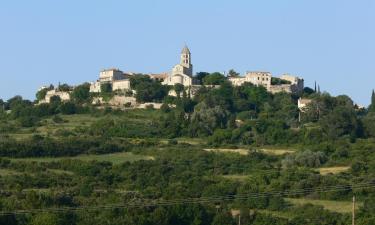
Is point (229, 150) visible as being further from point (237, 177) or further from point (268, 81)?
point (268, 81)

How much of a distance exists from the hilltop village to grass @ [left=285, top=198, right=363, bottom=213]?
35.8 m

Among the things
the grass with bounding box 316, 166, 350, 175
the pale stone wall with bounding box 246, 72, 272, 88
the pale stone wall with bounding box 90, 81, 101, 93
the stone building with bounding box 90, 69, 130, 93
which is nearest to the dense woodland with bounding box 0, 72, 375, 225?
the grass with bounding box 316, 166, 350, 175

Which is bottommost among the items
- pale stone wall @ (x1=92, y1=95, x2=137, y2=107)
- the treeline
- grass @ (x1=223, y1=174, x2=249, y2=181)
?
grass @ (x1=223, y1=174, x2=249, y2=181)

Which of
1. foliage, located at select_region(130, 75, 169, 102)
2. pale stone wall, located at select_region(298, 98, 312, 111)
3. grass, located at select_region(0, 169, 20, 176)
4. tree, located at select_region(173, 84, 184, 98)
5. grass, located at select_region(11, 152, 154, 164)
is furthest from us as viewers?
tree, located at select_region(173, 84, 184, 98)

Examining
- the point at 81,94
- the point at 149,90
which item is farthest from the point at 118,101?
the point at 81,94

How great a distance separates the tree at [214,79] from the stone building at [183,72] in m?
1.16

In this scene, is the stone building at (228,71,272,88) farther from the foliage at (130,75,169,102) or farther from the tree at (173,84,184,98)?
the foliage at (130,75,169,102)

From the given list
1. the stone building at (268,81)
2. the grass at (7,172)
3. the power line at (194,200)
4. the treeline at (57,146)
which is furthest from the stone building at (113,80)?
the power line at (194,200)

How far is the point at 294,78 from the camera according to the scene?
3524 inches

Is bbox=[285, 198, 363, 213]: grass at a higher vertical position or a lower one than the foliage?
lower

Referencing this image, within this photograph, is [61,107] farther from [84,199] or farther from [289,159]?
[84,199]

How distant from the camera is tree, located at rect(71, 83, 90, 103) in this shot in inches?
3314

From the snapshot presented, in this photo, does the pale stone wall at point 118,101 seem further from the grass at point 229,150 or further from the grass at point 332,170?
the grass at point 332,170

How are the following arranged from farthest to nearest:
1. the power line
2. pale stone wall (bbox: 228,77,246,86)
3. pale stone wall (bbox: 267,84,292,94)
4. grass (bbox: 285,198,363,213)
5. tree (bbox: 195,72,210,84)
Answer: tree (bbox: 195,72,210,84) → pale stone wall (bbox: 228,77,246,86) → pale stone wall (bbox: 267,84,292,94) → grass (bbox: 285,198,363,213) → the power line
